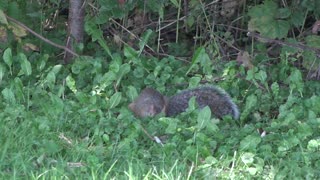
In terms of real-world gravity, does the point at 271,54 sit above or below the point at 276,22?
below

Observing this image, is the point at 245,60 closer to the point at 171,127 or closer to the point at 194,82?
the point at 194,82

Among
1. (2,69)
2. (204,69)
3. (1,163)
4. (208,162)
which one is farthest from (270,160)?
(2,69)

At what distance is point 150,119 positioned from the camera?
225 inches

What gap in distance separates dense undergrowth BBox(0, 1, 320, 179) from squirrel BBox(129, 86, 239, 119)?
0.39ft

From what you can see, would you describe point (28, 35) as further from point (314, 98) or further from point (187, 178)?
point (187, 178)

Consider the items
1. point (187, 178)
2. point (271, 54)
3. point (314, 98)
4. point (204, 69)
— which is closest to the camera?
point (187, 178)

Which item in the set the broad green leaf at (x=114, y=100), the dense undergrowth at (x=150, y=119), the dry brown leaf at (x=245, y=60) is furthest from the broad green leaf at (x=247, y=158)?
the dry brown leaf at (x=245, y=60)

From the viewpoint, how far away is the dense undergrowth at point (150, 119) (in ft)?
15.3

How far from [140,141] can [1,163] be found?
922mm

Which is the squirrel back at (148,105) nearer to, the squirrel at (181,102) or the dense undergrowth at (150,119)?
the squirrel at (181,102)

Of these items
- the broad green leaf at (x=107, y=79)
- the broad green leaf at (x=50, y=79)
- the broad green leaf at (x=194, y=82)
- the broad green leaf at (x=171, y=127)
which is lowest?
the broad green leaf at (x=194, y=82)

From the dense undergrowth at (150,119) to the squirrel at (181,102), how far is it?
4.7 inches

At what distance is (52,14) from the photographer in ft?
25.1

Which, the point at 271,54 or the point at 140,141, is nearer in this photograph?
the point at 140,141
